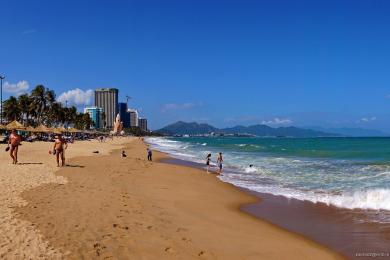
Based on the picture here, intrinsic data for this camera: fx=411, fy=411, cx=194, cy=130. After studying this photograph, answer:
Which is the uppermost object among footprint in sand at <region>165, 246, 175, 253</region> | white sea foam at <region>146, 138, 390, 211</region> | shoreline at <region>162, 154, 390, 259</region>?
footprint in sand at <region>165, 246, 175, 253</region>

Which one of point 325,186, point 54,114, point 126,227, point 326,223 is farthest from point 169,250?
point 54,114

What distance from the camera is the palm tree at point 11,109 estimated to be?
91.8 m

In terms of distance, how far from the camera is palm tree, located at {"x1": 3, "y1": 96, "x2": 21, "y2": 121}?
91.8 metres

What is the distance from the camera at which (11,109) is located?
301 feet

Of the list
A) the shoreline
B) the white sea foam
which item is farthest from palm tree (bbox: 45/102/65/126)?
the shoreline

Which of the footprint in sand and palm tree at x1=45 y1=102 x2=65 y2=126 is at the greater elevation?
palm tree at x1=45 y1=102 x2=65 y2=126

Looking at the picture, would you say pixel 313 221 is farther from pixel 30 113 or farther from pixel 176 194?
pixel 30 113

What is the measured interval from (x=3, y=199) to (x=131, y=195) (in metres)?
4.13

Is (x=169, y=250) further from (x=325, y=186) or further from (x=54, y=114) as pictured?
(x=54, y=114)

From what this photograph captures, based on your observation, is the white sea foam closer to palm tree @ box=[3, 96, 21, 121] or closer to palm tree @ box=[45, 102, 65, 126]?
palm tree @ box=[3, 96, 21, 121]

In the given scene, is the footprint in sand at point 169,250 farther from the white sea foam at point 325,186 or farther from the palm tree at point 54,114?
the palm tree at point 54,114

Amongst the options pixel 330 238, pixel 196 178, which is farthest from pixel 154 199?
pixel 196 178

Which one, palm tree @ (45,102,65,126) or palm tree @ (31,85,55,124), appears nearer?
palm tree @ (31,85,55,124)

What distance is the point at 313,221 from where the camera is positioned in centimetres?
1151
